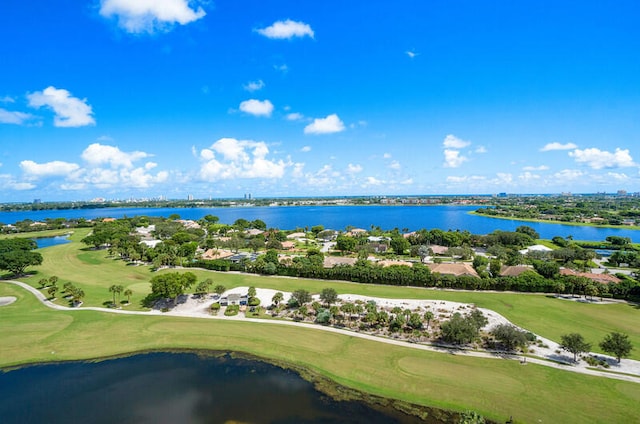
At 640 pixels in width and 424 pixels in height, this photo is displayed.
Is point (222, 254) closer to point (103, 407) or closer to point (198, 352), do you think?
point (198, 352)

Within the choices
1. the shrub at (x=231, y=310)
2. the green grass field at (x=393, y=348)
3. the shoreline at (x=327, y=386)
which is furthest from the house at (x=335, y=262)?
the shoreline at (x=327, y=386)

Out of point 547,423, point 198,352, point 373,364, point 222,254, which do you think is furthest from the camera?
point 222,254

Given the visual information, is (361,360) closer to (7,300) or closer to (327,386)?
(327,386)

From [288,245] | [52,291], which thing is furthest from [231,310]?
[288,245]

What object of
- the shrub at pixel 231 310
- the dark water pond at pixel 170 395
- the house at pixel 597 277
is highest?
the house at pixel 597 277

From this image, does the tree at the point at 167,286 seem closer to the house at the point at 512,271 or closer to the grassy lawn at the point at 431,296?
the grassy lawn at the point at 431,296

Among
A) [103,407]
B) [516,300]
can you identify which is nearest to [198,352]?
[103,407]
